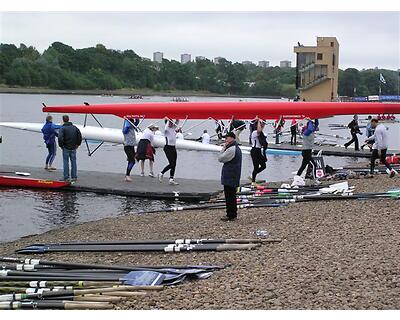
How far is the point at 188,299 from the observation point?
6.22 m

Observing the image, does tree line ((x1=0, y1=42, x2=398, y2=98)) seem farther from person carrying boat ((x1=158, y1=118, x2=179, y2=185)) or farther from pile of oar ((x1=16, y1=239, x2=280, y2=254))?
pile of oar ((x1=16, y1=239, x2=280, y2=254))

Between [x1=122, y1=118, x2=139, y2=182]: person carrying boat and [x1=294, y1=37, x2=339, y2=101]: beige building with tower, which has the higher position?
[x1=294, y1=37, x2=339, y2=101]: beige building with tower

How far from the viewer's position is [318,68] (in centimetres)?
4359

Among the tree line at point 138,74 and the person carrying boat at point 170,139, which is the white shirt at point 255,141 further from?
the tree line at point 138,74

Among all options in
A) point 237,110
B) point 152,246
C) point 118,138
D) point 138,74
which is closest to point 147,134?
point 237,110

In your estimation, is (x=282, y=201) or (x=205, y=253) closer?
(x=205, y=253)

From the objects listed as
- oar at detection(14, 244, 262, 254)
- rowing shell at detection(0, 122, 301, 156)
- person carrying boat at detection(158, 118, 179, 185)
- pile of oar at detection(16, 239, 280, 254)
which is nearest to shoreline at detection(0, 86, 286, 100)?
rowing shell at detection(0, 122, 301, 156)

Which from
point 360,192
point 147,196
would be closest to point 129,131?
point 147,196

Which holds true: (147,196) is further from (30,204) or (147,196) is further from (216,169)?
(216,169)

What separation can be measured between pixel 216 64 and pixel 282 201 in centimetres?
6462

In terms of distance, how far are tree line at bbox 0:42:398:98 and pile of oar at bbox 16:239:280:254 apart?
62265mm

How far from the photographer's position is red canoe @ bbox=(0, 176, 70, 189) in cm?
1614

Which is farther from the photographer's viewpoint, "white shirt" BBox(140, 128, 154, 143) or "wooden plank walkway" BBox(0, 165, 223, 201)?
"white shirt" BBox(140, 128, 154, 143)

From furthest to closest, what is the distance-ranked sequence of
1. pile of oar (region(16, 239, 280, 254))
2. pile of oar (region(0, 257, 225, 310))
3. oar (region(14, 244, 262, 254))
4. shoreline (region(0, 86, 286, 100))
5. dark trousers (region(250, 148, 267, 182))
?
shoreline (region(0, 86, 286, 100)) → dark trousers (region(250, 148, 267, 182)) → pile of oar (region(16, 239, 280, 254)) → oar (region(14, 244, 262, 254)) → pile of oar (region(0, 257, 225, 310))
